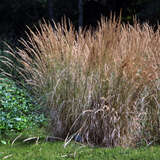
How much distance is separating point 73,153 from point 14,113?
2219 mm

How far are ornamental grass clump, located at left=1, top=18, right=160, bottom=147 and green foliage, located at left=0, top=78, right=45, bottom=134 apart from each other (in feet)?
2.64

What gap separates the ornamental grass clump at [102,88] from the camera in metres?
4.74

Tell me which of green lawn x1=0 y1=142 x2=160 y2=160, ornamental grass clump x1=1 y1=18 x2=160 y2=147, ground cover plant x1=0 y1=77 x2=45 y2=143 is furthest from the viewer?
ground cover plant x1=0 y1=77 x2=45 y2=143

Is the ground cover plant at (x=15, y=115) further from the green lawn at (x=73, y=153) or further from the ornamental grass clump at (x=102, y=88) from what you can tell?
the ornamental grass clump at (x=102, y=88)

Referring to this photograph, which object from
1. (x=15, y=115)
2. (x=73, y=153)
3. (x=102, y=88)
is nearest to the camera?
(x=73, y=153)

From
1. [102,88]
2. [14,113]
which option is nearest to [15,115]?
[14,113]

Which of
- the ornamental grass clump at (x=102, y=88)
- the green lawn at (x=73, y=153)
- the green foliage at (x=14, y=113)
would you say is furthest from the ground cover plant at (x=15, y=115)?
the ornamental grass clump at (x=102, y=88)

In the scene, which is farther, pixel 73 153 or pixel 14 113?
pixel 14 113

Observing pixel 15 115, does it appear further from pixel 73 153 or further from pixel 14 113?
pixel 73 153

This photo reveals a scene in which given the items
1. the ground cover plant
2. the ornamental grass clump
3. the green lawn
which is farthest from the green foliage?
the green lawn

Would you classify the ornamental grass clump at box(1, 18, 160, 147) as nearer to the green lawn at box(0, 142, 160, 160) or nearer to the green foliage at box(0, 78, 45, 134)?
the green lawn at box(0, 142, 160, 160)

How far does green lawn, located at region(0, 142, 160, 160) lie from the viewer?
13.7 ft

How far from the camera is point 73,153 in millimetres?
4363

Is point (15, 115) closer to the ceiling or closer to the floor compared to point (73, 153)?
closer to the ceiling
